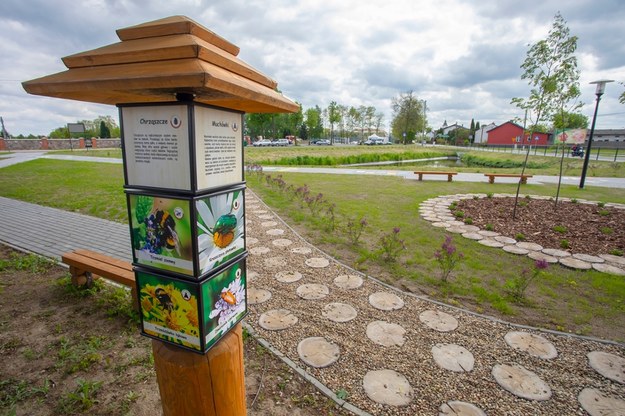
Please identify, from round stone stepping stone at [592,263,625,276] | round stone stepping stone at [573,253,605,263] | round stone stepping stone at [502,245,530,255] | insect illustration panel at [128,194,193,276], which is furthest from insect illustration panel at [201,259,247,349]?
round stone stepping stone at [573,253,605,263]

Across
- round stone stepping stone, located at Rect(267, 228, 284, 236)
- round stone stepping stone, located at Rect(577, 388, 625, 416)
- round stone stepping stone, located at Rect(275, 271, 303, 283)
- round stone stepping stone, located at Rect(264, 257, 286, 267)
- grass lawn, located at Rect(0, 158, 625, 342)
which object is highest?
grass lawn, located at Rect(0, 158, 625, 342)

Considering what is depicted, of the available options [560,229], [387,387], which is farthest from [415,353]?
[560,229]

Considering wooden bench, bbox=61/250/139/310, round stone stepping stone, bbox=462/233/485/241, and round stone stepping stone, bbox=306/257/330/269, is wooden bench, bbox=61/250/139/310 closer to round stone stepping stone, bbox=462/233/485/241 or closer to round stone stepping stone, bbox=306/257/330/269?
round stone stepping stone, bbox=306/257/330/269

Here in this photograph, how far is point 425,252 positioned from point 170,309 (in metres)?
4.56

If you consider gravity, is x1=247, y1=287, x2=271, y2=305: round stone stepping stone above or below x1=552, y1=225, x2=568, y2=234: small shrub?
below

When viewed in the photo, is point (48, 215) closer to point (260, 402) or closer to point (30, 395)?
point (30, 395)

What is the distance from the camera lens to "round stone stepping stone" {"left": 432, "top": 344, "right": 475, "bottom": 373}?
8.64 ft

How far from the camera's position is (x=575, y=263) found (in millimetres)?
4832

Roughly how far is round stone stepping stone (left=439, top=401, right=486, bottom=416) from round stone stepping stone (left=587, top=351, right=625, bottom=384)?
1319mm

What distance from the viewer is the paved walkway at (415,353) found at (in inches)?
90.2

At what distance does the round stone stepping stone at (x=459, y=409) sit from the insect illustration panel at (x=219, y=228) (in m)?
1.88

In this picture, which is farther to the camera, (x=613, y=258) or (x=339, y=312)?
(x=613, y=258)

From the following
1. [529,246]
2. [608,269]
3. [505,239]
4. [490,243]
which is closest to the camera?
[608,269]

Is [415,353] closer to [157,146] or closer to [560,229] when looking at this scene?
[157,146]
